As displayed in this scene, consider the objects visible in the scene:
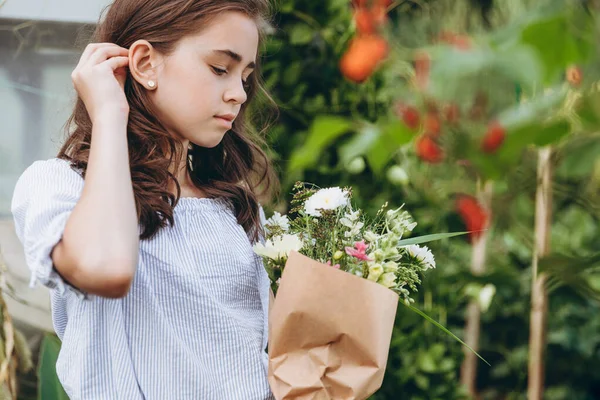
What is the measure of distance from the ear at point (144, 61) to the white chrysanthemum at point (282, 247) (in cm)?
39

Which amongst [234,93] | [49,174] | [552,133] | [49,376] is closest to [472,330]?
[49,376]

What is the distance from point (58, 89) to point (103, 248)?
1.85 m

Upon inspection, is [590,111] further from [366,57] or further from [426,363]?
[426,363]

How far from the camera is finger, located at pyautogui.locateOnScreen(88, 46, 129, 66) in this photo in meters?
1.45

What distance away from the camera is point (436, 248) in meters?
3.21

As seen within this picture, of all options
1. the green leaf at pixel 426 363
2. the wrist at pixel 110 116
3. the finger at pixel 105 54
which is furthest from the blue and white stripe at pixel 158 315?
the green leaf at pixel 426 363

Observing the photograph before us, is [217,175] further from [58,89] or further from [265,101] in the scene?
[58,89]

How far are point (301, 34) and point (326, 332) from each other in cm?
179

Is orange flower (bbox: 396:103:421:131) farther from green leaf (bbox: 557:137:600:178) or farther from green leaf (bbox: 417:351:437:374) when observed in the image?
Result: green leaf (bbox: 417:351:437:374)

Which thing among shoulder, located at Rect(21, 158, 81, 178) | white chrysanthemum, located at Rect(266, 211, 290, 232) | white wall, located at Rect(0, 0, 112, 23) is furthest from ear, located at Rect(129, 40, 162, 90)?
white wall, located at Rect(0, 0, 112, 23)

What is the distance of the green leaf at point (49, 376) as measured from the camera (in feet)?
7.67

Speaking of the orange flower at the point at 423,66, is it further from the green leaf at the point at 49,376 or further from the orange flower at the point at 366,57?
the green leaf at the point at 49,376

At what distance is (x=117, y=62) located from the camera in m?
1.47

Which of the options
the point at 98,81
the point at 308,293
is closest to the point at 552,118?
the point at 308,293
